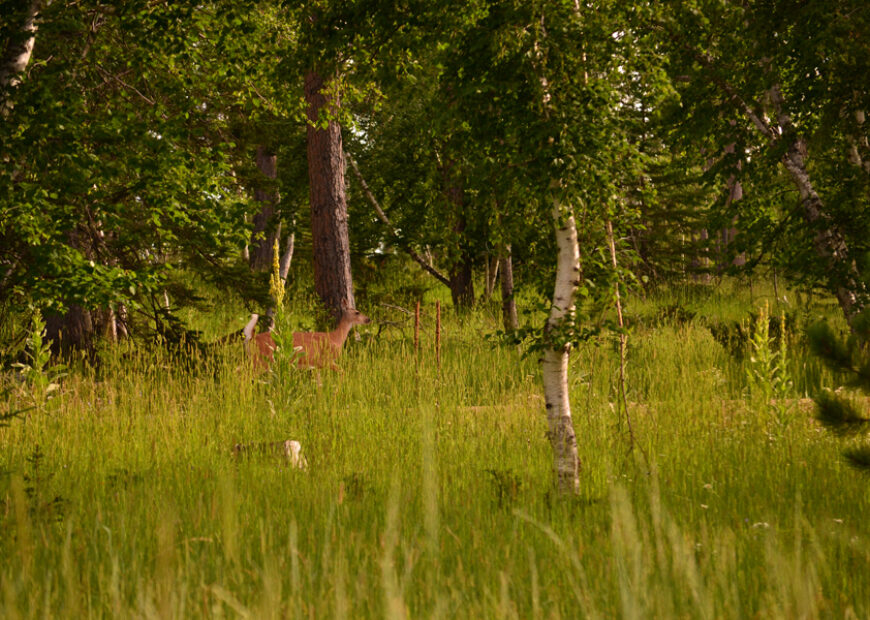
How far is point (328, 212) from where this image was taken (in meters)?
12.4

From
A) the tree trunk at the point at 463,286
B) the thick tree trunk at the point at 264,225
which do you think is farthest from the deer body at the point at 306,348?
the thick tree trunk at the point at 264,225

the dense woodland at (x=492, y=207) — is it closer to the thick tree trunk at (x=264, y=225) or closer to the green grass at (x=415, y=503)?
the green grass at (x=415, y=503)

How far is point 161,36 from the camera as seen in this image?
6.16m

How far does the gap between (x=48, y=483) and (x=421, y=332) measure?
304 inches

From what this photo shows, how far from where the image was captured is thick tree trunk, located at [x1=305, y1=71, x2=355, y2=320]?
40.3ft

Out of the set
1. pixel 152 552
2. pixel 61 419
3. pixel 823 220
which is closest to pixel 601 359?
pixel 823 220

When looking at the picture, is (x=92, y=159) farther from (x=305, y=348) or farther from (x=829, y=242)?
(x=829, y=242)

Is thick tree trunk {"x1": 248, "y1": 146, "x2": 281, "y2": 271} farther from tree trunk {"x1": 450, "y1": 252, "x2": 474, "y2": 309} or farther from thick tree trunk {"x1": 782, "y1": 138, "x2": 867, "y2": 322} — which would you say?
thick tree trunk {"x1": 782, "y1": 138, "x2": 867, "y2": 322}

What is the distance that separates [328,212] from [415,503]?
8.16m

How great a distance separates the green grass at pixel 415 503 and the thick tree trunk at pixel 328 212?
299cm

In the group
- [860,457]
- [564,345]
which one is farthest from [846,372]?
[564,345]

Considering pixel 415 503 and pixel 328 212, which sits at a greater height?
pixel 328 212

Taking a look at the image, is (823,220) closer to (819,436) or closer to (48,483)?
(819,436)

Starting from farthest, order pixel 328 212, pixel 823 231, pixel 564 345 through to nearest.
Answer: pixel 328 212 → pixel 823 231 → pixel 564 345
